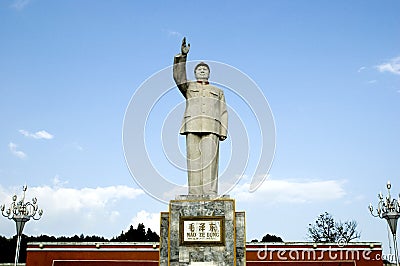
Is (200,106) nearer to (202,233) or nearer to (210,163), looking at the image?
(210,163)

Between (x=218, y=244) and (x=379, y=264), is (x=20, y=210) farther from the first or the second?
(x=379, y=264)

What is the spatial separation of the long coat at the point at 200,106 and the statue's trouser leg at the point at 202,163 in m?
0.18

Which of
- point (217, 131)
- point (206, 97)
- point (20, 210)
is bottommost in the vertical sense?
point (20, 210)

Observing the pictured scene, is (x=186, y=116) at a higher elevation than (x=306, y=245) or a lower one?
higher

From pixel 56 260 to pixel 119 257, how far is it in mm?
2170

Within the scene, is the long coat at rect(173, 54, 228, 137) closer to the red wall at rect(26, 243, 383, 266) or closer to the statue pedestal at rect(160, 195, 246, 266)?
the statue pedestal at rect(160, 195, 246, 266)

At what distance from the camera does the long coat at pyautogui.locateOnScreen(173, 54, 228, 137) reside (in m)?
8.80

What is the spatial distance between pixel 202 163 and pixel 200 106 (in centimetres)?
120

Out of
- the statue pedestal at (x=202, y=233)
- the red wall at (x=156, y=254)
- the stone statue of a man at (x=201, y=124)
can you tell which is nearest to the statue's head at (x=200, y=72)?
the stone statue of a man at (x=201, y=124)

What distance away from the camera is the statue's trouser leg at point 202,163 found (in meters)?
8.50

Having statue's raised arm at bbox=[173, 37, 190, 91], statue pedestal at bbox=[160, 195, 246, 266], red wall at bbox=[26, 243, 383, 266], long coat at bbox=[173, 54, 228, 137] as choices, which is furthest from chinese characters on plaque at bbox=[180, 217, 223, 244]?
red wall at bbox=[26, 243, 383, 266]

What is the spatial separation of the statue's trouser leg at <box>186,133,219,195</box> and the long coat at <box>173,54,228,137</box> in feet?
0.60

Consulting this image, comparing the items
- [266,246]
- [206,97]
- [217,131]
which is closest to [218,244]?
[217,131]

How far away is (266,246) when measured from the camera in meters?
14.9
